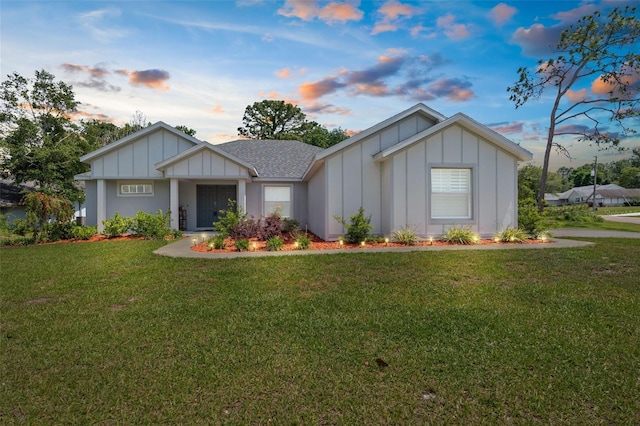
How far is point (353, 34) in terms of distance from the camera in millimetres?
11852

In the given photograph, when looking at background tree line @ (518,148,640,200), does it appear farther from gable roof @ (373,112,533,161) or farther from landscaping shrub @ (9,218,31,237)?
landscaping shrub @ (9,218,31,237)

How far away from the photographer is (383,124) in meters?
11.7

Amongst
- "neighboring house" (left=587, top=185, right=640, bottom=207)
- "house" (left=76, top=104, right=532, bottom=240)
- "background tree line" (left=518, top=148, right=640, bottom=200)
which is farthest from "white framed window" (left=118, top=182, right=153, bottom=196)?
"neighboring house" (left=587, top=185, right=640, bottom=207)

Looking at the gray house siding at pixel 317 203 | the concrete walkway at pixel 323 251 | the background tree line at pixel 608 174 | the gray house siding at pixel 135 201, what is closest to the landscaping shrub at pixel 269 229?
the gray house siding at pixel 317 203

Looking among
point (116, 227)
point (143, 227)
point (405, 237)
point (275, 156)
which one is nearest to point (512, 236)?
point (405, 237)

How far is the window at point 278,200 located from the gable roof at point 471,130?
6.85m

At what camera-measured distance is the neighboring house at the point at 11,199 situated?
2174cm

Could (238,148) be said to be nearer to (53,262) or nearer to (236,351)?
(53,262)

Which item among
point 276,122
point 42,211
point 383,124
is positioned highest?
point 276,122

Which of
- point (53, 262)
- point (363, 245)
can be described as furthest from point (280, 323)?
point (53, 262)

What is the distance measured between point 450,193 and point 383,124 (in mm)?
3226

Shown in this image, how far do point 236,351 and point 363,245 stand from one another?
24.3 ft

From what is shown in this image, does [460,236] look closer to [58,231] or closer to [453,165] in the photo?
[453,165]

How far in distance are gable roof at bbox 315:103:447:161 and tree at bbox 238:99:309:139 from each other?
27873mm
